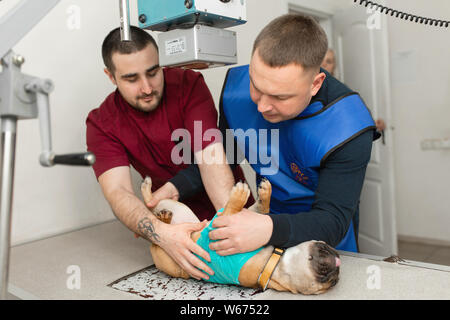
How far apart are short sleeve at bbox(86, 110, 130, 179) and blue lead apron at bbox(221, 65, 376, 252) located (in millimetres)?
383

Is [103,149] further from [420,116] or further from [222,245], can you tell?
[420,116]

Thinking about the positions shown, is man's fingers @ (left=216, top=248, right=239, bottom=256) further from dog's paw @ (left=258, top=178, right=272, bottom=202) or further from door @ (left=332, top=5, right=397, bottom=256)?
door @ (left=332, top=5, right=397, bottom=256)

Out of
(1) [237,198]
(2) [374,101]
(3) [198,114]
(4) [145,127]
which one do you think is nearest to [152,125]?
(4) [145,127]

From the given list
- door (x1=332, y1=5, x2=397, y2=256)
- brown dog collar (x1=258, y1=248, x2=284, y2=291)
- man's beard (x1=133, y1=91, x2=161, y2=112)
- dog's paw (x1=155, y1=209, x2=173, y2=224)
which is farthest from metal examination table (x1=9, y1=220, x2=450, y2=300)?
door (x1=332, y1=5, x2=397, y2=256)

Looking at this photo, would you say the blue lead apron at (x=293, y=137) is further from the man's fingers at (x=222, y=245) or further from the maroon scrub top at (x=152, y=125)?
the man's fingers at (x=222, y=245)

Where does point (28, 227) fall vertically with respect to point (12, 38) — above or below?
below

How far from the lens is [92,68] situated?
1.68 meters

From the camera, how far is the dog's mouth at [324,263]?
2.71ft

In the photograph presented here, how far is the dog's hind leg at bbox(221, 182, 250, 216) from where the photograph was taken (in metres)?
0.94

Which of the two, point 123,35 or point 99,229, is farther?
point 99,229

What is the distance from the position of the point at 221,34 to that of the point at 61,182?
109cm

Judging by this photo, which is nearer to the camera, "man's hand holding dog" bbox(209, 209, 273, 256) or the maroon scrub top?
"man's hand holding dog" bbox(209, 209, 273, 256)
